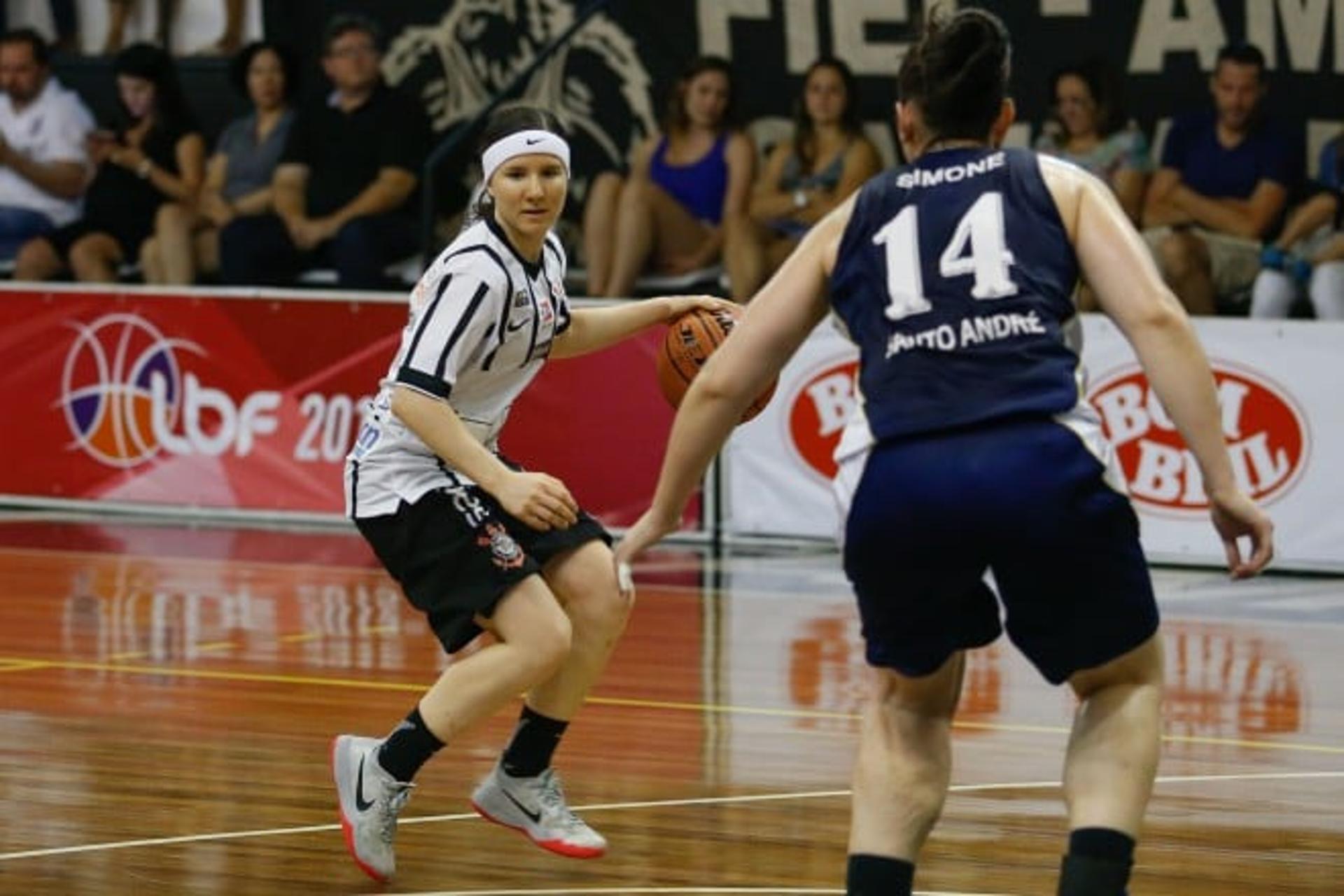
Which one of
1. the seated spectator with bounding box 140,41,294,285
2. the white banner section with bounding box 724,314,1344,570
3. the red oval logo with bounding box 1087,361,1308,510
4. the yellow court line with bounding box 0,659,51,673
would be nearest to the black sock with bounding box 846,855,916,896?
the yellow court line with bounding box 0,659,51,673

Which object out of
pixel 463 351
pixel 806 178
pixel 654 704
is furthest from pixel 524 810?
pixel 806 178

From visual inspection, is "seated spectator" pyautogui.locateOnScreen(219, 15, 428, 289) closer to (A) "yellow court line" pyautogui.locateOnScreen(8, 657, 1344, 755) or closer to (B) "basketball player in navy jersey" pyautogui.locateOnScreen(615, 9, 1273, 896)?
(A) "yellow court line" pyautogui.locateOnScreen(8, 657, 1344, 755)

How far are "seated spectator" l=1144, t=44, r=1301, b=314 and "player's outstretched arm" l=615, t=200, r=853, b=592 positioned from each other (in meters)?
8.97

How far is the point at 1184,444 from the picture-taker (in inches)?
533

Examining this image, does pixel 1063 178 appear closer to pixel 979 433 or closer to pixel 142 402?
pixel 979 433

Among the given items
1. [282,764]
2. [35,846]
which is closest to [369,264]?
[282,764]

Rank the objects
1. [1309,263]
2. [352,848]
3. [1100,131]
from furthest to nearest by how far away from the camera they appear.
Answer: [1100,131] < [1309,263] < [352,848]

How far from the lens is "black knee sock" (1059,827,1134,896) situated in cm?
549

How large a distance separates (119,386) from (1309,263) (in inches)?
241

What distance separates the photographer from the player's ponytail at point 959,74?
561 cm

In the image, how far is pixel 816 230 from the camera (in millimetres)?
5773

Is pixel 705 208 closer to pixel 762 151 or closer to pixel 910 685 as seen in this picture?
pixel 762 151

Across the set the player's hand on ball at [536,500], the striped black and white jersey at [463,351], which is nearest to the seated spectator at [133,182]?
the striped black and white jersey at [463,351]

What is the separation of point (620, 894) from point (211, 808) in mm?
1610
